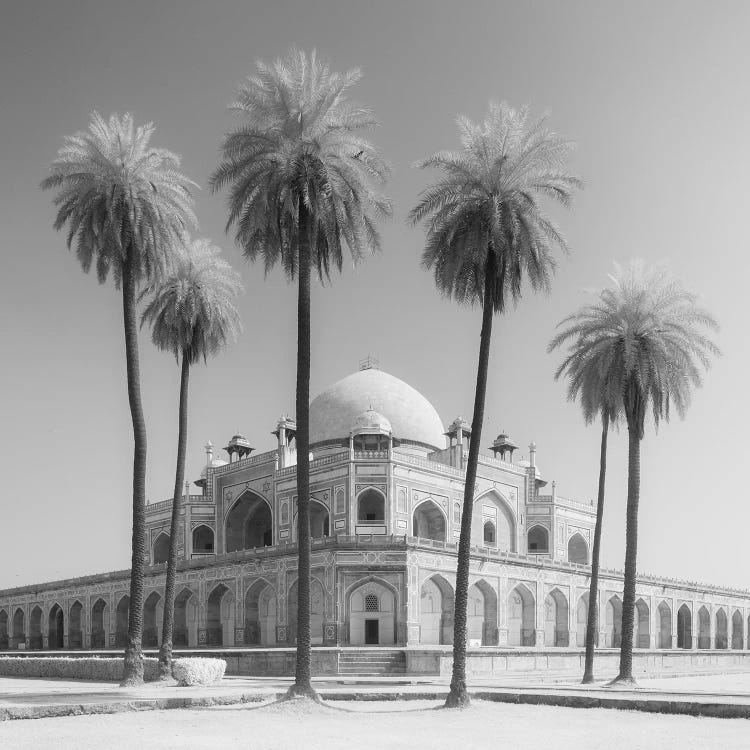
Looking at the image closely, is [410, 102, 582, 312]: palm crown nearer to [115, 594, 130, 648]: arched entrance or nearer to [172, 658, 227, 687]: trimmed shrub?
[172, 658, 227, 687]: trimmed shrub

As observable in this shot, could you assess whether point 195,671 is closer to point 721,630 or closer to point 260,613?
point 260,613

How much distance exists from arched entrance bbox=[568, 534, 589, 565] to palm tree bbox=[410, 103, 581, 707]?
50.4 metres

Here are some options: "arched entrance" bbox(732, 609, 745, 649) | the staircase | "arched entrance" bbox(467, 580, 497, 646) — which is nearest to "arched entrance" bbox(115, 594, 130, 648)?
"arched entrance" bbox(467, 580, 497, 646)

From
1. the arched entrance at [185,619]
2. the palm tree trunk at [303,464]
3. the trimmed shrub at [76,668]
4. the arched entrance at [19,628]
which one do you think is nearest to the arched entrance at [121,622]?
the arched entrance at [185,619]

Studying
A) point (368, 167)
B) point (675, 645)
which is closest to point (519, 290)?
point (368, 167)

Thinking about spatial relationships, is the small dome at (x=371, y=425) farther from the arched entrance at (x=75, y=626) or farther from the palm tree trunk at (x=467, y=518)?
the palm tree trunk at (x=467, y=518)

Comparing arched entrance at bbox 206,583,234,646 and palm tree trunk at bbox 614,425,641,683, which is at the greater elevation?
palm tree trunk at bbox 614,425,641,683

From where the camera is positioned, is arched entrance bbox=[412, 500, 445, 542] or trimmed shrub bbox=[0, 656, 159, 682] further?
arched entrance bbox=[412, 500, 445, 542]

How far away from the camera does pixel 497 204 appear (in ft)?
79.2

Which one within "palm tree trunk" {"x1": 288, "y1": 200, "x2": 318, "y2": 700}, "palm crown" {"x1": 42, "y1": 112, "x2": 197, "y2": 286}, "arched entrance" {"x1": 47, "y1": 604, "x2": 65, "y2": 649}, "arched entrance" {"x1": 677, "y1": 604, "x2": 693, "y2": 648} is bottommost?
"arched entrance" {"x1": 47, "y1": 604, "x2": 65, "y2": 649}

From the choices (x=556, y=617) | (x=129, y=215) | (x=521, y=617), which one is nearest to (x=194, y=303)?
(x=129, y=215)

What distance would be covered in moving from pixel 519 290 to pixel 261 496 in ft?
138

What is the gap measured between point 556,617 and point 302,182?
4131cm

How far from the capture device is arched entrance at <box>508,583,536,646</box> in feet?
183
